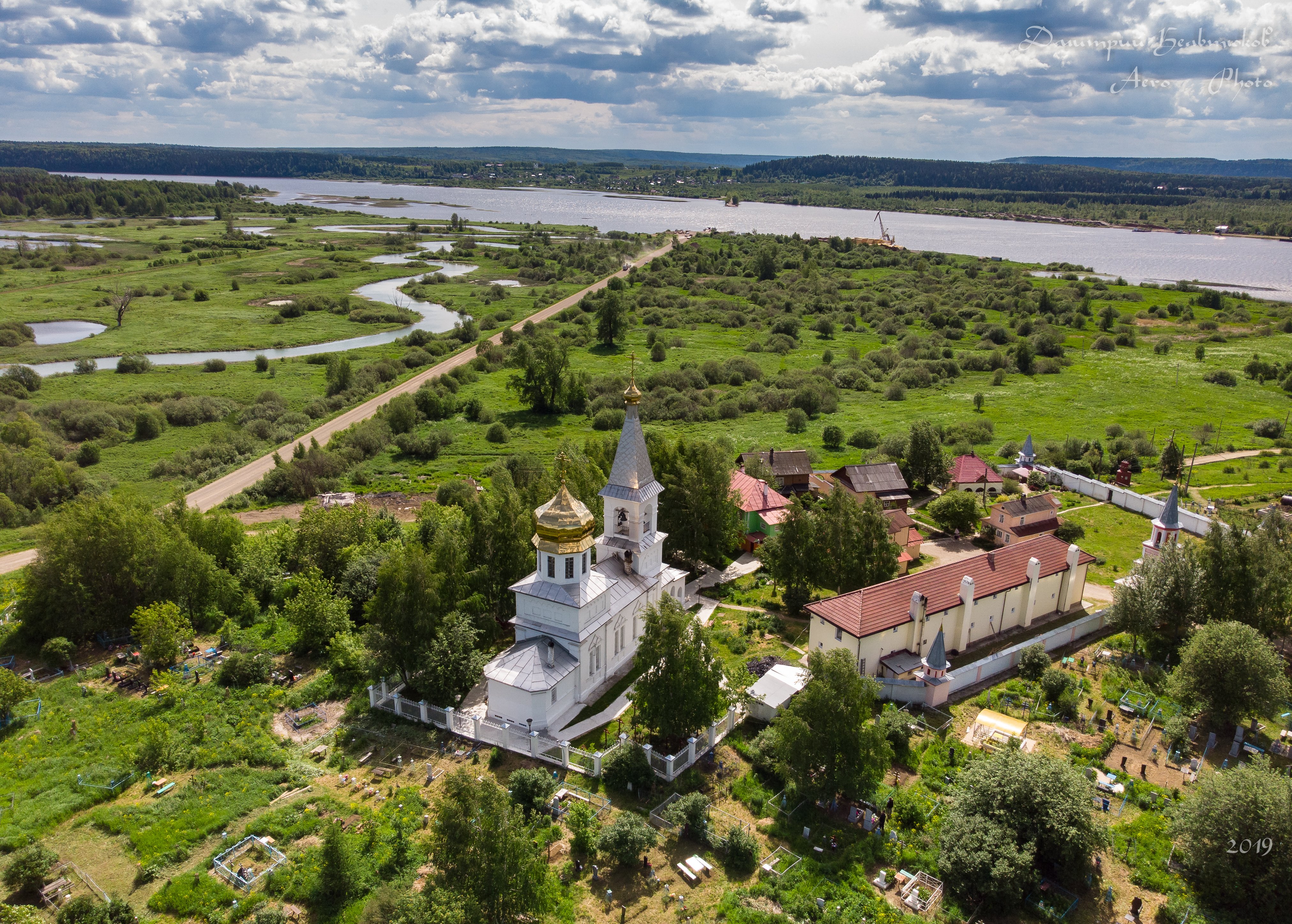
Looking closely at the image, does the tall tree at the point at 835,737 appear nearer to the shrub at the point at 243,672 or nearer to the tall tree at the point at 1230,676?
the tall tree at the point at 1230,676

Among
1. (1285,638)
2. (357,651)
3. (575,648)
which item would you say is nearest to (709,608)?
(575,648)

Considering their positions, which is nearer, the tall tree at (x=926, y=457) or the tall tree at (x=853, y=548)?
the tall tree at (x=853, y=548)

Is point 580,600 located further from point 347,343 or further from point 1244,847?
point 347,343

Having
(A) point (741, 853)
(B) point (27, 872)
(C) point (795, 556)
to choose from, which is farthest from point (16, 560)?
(A) point (741, 853)

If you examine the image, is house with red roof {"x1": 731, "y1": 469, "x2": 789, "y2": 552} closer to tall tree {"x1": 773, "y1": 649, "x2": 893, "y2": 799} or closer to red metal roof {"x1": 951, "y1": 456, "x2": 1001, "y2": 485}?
red metal roof {"x1": 951, "y1": 456, "x2": 1001, "y2": 485}

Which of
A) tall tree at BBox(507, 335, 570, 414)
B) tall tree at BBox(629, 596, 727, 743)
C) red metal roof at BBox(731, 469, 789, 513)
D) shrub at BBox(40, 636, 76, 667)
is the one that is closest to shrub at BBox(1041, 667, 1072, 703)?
tall tree at BBox(629, 596, 727, 743)

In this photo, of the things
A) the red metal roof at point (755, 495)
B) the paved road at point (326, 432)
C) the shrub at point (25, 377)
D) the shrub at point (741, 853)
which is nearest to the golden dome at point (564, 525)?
the shrub at point (741, 853)

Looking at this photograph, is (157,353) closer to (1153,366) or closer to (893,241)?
(1153,366)
